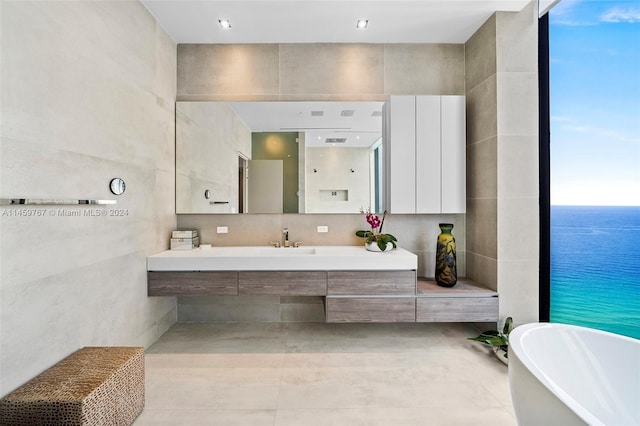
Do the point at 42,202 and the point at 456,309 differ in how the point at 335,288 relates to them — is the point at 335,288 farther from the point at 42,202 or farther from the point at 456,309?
the point at 42,202

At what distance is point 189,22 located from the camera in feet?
9.16

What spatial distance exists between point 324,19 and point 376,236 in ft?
6.26

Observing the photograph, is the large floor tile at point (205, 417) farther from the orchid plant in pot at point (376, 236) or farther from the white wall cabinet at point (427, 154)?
the white wall cabinet at point (427, 154)

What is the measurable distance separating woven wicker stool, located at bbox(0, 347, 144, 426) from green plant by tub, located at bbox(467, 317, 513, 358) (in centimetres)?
246

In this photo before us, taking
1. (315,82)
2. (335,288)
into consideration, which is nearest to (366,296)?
(335,288)

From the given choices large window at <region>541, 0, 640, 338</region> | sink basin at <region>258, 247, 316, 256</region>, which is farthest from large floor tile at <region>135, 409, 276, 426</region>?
large window at <region>541, 0, 640, 338</region>

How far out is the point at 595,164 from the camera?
229cm

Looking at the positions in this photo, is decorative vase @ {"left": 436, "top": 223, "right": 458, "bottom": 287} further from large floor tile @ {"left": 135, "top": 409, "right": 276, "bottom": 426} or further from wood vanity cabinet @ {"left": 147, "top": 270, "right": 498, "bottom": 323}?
large floor tile @ {"left": 135, "top": 409, "right": 276, "bottom": 426}

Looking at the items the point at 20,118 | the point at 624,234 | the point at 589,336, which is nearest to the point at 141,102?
the point at 20,118

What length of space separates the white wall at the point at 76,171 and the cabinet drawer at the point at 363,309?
1492 mm

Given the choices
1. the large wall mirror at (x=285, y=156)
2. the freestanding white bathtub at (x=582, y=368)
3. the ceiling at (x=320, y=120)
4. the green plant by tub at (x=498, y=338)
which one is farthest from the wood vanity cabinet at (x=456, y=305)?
the ceiling at (x=320, y=120)

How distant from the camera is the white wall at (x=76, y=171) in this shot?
57.8 inches

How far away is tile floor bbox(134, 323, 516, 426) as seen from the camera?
1834mm

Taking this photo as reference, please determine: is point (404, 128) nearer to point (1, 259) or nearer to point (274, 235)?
point (274, 235)
